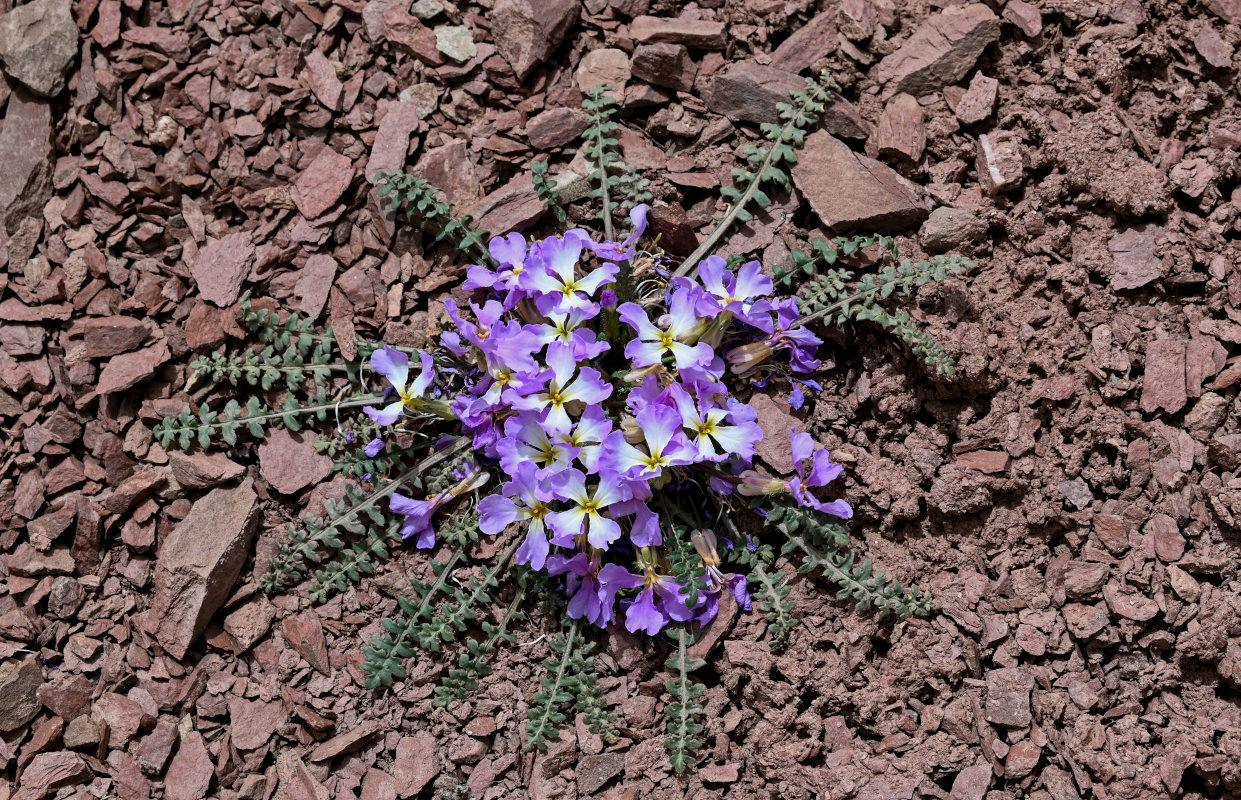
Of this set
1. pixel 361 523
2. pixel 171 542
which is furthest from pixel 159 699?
pixel 361 523

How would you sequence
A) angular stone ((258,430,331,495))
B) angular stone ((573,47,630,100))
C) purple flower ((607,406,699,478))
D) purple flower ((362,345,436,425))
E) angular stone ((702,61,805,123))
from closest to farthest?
1. purple flower ((607,406,699,478))
2. purple flower ((362,345,436,425))
3. angular stone ((258,430,331,495))
4. angular stone ((702,61,805,123))
5. angular stone ((573,47,630,100))

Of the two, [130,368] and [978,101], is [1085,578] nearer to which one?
[978,101]

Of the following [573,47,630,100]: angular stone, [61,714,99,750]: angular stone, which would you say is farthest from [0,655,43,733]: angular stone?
[573,47,630,100]: angular stone

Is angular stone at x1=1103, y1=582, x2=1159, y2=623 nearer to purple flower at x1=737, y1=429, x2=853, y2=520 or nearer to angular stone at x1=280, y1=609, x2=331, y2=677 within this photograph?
purple flower at x1=737, y1=429, x2=853, y2=520

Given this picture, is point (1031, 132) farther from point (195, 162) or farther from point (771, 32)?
point (195, 162)

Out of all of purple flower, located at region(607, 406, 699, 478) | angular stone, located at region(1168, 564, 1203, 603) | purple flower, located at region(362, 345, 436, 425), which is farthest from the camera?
purple flower, located at region(362, 345, 436, 425)

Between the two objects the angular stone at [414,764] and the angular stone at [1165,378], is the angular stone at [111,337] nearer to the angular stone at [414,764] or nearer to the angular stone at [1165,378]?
the angular stone at [414,764]
